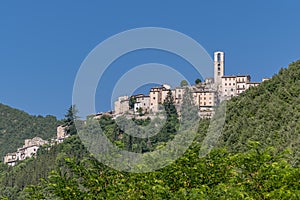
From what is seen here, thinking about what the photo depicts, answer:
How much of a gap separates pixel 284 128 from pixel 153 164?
29.8 metres

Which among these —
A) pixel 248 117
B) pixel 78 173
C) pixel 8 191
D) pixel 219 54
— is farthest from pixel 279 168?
pixel 219 54

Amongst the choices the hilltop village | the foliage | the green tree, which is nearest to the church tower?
the hilltop village

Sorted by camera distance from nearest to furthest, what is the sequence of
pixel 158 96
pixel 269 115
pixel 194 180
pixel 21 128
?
1. pixel 194 180
2. pixel 269 115
3. pixel 158 96
4. pixel 21 128

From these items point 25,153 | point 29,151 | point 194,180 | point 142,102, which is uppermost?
point 142,102

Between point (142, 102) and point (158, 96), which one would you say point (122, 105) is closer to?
point (142, 102)

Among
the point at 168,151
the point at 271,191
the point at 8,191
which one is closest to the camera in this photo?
the point at 271,191

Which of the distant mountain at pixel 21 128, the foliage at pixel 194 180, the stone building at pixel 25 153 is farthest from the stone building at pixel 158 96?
the foliage at pixel 194 180

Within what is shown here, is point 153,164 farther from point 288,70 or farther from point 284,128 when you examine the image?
point 288,70

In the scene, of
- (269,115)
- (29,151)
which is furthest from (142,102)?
(269,115)

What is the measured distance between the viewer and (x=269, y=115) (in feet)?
171

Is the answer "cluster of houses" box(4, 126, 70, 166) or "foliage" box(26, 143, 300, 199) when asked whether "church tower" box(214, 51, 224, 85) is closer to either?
"cluster of houses" box(4, 126, 70, 166)

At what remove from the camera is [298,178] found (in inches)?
606

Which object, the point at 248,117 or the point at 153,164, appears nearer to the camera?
the point at 153,164

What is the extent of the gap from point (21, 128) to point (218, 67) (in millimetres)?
86036
